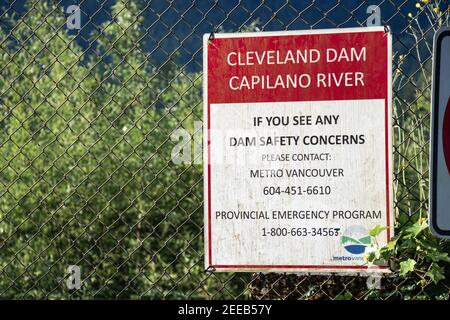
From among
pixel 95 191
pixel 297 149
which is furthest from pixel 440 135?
pixel 95 191

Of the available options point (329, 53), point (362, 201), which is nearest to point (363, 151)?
point (362, 201)

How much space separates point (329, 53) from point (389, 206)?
692 mm

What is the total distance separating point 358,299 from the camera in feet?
13.2

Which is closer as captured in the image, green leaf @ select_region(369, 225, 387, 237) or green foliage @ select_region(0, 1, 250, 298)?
green leaf @ select_region(369, 225, 387, 237)

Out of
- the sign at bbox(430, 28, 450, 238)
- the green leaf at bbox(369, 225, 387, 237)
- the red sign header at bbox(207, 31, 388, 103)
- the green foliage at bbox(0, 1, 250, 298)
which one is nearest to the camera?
the sign at bbox(430, 28, 450, 238)

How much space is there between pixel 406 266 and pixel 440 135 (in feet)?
3.61

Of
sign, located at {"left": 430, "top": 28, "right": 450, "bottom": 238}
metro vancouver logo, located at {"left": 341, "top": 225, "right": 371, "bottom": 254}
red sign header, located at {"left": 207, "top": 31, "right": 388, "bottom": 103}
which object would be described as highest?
red sign header, located at {"left": 207, "top": 31, "right": 388, "bottom": 103}

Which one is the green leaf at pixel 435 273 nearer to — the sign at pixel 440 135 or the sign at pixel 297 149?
the sign at pixel 297 149

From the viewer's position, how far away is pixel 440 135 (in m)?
2.74

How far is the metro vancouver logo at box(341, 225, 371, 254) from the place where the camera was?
3.69 m

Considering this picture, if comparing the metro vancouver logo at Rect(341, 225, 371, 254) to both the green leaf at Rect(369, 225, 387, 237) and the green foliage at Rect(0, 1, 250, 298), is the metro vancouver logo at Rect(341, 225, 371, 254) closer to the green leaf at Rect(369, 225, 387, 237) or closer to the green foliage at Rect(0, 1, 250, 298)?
the green leaf at Rect(369, 225, 387, 237)

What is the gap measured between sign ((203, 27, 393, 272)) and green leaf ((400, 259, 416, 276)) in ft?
0.32

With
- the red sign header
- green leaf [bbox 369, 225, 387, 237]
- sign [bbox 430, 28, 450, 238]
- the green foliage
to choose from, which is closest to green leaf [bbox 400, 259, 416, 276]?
green leaf [bbox 369, 225, 387, 237]

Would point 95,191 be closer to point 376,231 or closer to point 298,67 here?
point 298,67
